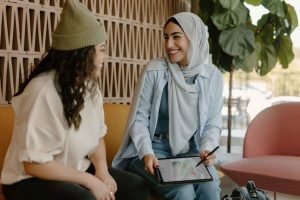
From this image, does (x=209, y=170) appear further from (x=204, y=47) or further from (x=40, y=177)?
(x=40, y=177)

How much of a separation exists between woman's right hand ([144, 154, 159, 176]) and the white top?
0.33 m

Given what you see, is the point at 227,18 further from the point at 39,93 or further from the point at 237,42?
the point at 39,93

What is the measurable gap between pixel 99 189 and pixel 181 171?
398 mm

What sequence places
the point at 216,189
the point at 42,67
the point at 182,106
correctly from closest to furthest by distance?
the point at 42,67, the point at 216,189, the point at 182,106

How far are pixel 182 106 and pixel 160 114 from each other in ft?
0.41

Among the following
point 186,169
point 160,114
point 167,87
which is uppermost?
point 167,87

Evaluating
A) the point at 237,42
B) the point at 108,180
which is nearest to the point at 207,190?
the point at 108,180

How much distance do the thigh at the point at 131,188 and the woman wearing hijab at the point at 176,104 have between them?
0.81 feet

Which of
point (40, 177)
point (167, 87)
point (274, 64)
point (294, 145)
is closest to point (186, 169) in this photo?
point (167, 87)

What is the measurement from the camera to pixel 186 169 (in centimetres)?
187

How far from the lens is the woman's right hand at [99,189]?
1.60m

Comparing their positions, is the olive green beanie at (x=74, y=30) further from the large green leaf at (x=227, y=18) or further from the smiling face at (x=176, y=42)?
the large green leaf at (x=227, y=18)

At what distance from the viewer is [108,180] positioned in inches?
68.4

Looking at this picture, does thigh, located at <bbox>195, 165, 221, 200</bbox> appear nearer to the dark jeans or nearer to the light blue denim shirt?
the light blue denim shirt
